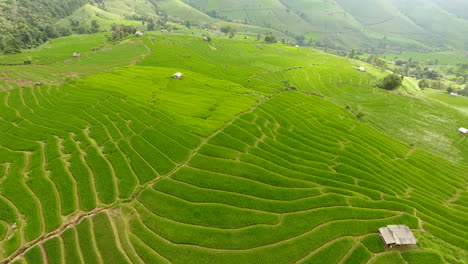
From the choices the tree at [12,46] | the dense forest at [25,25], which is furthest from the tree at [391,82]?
the dense forest at [25,25]

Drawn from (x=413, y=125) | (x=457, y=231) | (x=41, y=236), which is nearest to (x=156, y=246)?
(x=41, y=236)

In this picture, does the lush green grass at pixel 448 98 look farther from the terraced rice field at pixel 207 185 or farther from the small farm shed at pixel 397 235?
the small farm shed at pixel 397 235

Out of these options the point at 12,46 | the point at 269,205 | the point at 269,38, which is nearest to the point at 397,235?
the point at 269,205

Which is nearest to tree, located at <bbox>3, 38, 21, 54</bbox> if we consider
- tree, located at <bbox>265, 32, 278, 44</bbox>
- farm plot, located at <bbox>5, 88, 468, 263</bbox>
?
farm plot, located at <bbox>5, 88, 468, 263</bbox>

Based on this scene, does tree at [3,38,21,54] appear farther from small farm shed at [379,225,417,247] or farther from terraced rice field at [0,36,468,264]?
small farm shed at [379,225,417,247]

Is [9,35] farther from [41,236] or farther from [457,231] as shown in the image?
[457,231]

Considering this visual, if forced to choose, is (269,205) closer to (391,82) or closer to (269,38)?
(391,82)
